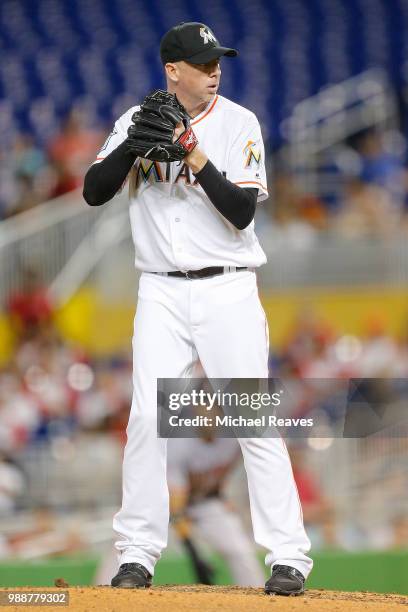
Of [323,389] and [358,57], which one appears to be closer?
[323,389]

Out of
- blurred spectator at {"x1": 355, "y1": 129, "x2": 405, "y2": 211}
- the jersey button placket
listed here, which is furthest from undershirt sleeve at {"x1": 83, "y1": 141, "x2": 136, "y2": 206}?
blurred spectator at {"x1": 355, "y1": 129, "x2": 405, "y2": 211}

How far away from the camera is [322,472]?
8.05m

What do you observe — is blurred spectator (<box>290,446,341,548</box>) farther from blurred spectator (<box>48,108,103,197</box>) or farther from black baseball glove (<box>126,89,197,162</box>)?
blurred spectator (<box>48,108,103,197</box>)

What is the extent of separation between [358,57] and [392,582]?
7.94 m

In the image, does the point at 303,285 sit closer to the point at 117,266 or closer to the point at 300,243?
the point at 300,243

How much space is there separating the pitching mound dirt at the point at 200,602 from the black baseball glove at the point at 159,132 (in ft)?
4.84

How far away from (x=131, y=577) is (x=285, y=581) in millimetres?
540

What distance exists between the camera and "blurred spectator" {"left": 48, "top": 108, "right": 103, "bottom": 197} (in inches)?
456

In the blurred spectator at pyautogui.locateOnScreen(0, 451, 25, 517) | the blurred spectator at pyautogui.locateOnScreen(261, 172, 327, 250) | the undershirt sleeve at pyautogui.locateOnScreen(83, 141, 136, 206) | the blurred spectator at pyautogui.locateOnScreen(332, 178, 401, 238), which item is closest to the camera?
the undershirt sleeve at pyautogui.locateOnScreen(83, 141, 136, 206)

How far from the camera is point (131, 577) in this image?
14.1 feet

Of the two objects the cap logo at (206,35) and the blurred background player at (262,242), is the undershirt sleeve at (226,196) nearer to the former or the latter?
the cap logo at (206,35)

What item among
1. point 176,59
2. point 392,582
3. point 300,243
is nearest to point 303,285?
point 300,243

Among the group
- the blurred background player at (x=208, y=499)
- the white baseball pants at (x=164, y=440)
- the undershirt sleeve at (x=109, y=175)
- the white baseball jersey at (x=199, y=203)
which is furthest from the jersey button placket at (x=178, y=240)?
the blurred background player at (x=208, y=499)

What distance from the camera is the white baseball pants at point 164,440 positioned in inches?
169
